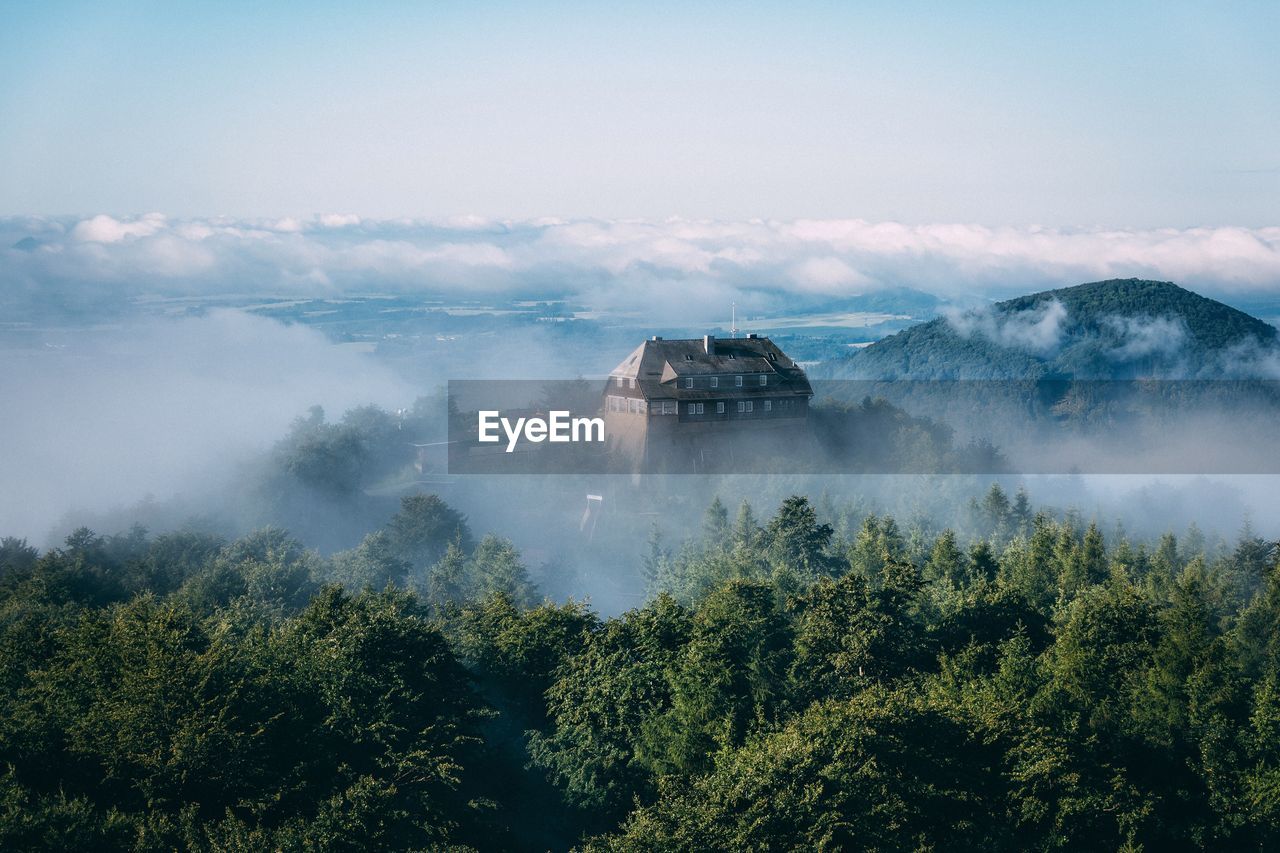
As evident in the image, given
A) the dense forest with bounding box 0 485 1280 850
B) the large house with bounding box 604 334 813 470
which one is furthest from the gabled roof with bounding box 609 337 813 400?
the dense forest with bounding box 0 485 1280 850

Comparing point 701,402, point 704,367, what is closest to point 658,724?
point 701,402

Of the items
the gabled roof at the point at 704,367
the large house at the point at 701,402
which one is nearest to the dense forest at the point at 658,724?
the large house at the point at 701,402

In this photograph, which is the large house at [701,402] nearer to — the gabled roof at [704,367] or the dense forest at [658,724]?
the gabled roof at [704,367]

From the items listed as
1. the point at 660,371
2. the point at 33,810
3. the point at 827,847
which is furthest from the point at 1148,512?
the point at 33,810

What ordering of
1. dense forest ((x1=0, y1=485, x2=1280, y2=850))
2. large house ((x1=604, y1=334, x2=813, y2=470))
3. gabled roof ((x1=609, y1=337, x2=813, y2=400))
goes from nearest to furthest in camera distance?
1. dense forest ((x1=0, y1=485, x2=1280, y2=850))
2. gabled roof ((x1=609, y1=337, x2=813, y2=400))
3. large house ((x1=604, y1=334, x2=813, y2=470))

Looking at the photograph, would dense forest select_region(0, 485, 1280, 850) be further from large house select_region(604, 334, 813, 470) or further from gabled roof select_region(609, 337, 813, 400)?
gabled roof select_region(609, 337, 813, 400)

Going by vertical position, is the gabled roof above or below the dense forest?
above
